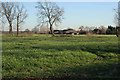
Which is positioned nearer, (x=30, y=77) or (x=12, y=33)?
(x=30, y=77)

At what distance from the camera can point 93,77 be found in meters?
8.48

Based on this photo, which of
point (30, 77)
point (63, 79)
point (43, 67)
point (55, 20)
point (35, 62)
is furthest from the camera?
point (55, 20)

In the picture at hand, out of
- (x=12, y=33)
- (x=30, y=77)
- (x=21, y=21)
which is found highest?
(x=21, y=21)

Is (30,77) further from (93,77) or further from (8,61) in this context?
(8,61)

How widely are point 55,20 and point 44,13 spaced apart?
529cm

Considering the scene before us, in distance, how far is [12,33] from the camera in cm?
5372

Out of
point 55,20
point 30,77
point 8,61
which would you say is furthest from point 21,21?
point 30,77

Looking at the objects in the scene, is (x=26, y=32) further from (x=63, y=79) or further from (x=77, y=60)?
(x=63, y=79)

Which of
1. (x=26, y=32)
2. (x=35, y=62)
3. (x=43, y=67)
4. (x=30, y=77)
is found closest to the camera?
(x=30, y=77)

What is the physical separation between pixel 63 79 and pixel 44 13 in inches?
2049

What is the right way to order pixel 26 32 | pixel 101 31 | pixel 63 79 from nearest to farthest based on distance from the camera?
pixel 63 79
pixel 26 32
pixel 101 31

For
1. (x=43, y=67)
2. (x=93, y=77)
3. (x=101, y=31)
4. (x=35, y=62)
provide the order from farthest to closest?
1. (x=101, y=31)
2. (x=35, y=62)
3. (x=43, y=67)
4. (x=93, y=77)

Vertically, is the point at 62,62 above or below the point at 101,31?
below

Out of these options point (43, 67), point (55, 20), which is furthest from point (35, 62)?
point (55, 20)
